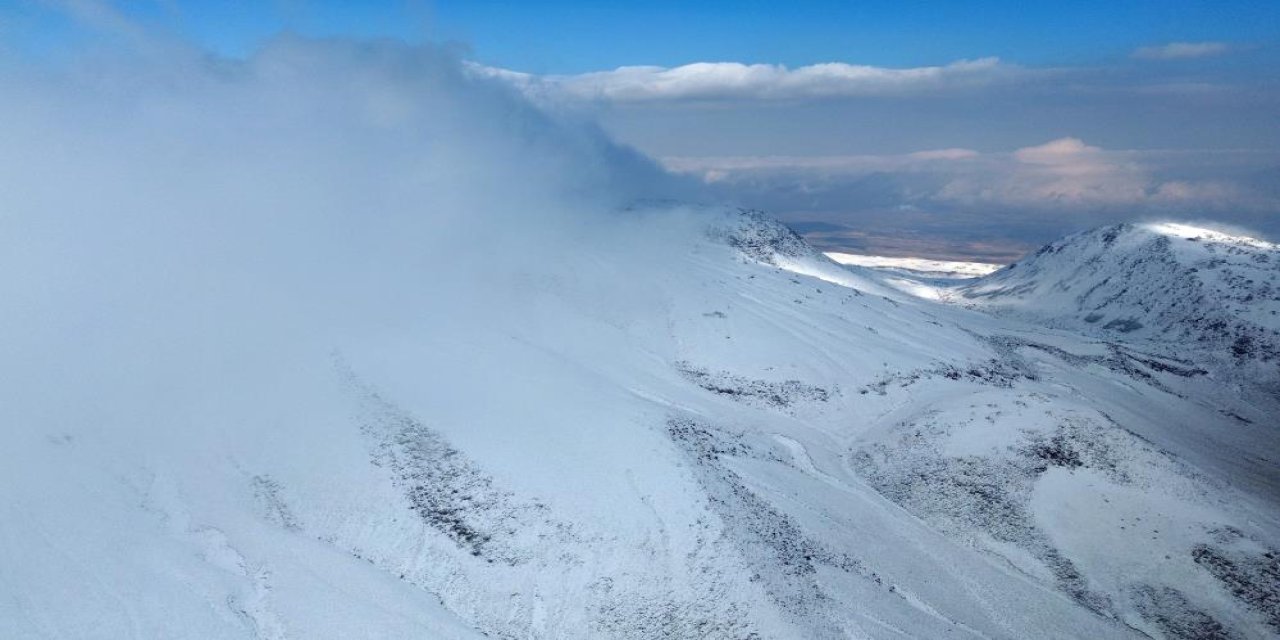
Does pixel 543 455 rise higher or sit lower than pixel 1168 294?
lower

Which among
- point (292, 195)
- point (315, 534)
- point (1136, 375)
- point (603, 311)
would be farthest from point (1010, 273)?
point (315, 534)

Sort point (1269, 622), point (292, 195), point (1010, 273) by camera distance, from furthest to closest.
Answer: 1. point (1010, 273)
2. point (292, 195)
3. point (1269, 622)

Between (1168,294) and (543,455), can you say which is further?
(1168,294)

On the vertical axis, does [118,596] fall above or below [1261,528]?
below

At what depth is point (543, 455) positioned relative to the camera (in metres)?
41.4

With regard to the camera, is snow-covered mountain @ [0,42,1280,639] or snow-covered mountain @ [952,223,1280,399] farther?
snow-covered mountain @ [952,223,1280,399]

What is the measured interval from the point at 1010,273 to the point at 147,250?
145708 mm

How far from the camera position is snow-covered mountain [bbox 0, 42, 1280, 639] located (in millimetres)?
33969

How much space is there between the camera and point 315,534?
37094 mm

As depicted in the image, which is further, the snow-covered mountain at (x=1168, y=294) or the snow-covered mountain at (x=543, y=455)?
the snow-covered mountain at (x=1168, y=294)

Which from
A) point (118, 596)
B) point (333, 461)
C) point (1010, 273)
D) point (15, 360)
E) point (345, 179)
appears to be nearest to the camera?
point (118, 596)

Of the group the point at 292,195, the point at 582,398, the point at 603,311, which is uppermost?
the point at 292,195

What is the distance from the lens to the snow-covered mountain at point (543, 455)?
34.0 meters

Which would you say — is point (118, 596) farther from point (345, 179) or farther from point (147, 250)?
point (345, 179)
